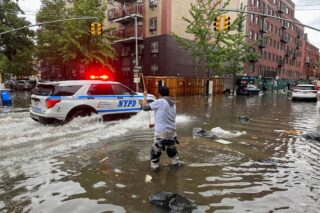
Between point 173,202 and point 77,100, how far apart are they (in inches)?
295

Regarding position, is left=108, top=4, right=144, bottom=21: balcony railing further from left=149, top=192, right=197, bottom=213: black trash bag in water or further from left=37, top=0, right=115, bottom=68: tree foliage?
left=149, top=192, right=197, bottom=213: black trash bag in water

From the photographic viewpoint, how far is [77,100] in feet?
36.8

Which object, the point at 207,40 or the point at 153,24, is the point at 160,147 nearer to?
the point at 207,40

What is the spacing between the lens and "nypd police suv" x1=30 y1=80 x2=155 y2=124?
1075 cm

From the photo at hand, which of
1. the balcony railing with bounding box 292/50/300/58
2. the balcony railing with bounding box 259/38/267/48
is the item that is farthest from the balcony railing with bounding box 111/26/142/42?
the balcony railing with bounding box 292/50/300/58

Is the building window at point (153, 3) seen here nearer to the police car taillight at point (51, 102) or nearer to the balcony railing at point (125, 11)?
the balcony railing at point (125, 11)

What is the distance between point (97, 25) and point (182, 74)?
1782 centimetres

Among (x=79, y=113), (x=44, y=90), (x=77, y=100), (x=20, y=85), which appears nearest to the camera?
(x=44, y=90)

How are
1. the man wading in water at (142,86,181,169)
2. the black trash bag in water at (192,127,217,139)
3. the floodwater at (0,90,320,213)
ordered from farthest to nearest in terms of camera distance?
the black trash bag in water at (192,127,217,139), the man wading in water at (142,86,181,169), the floodwater at (0,90,320,213)

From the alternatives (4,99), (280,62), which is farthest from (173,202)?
(280,62)

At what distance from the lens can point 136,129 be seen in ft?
36.7

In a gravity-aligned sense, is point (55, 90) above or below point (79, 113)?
above

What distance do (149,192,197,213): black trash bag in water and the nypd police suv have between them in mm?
6968

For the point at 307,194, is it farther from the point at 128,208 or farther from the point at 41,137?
the point at 41,137
